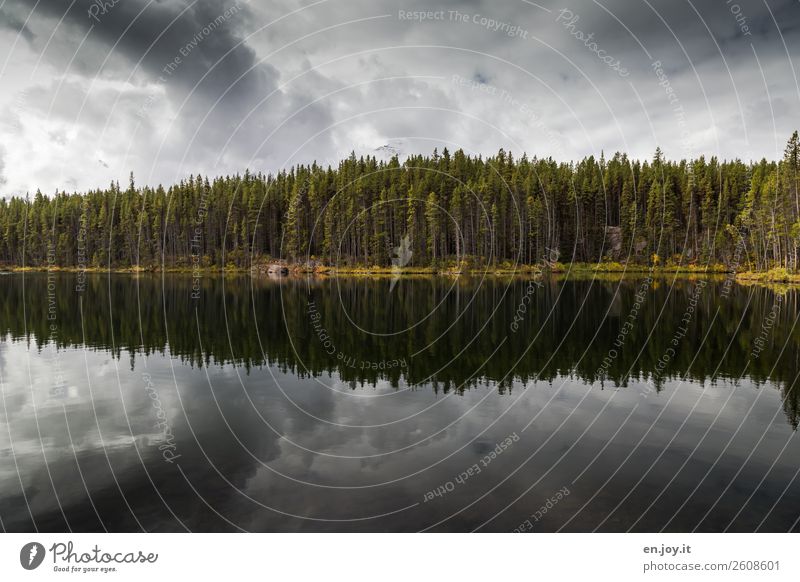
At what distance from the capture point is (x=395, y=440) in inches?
713

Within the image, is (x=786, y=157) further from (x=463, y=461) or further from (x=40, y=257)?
(x=40, y=257)

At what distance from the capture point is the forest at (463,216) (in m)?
129

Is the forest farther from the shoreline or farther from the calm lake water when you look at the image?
the calm lake water

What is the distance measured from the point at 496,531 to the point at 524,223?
4835 inches

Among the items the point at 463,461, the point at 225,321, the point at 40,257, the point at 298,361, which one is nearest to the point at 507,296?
the point at 225,321

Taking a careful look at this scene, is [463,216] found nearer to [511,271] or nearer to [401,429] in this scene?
[511,271]

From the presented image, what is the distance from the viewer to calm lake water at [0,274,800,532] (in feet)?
43.1
